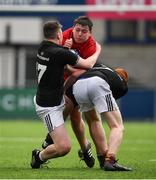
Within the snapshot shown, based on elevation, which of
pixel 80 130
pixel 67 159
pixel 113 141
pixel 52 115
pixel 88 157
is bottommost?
pixel 67 159

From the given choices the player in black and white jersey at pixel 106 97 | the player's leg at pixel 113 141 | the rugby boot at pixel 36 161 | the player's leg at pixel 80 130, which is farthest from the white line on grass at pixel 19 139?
the player's leg at pixel 113 141

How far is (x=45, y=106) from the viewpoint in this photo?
11977 millimetres

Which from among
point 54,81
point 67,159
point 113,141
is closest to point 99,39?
point 67,159

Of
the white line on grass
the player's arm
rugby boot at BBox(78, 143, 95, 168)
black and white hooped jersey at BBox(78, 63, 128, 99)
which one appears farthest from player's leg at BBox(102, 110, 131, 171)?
the white line on grass

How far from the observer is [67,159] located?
555 inches

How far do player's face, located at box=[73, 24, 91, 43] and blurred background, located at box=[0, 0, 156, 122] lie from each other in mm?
8244

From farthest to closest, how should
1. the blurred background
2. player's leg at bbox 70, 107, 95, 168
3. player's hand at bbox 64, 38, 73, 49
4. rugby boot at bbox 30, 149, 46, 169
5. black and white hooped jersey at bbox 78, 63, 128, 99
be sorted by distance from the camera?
the blurred background, player's leg at bbox 70, 107, 95, 168, player's hand at bbox 64, 38, 73, 49, rugby boot at bbox 30, 149, 46, 169, black and white hooped jersey at bbox 78, 63, 128, 99

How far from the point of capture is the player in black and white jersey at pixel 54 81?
11.8 meters

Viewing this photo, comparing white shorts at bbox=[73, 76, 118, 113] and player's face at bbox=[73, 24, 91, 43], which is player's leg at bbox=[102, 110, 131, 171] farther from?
player's face at bbox=[73, 24, 91, 43]

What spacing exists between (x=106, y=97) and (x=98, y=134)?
0.82m

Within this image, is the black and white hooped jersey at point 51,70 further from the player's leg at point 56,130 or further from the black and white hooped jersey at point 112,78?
the black and white hooped jersey at point 112,78

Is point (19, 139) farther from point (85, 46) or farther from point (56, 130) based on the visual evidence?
point (56, 130)

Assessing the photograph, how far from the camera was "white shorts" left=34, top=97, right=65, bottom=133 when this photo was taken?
11906 mm

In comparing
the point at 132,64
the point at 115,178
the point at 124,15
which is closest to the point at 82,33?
the point at 115,178
